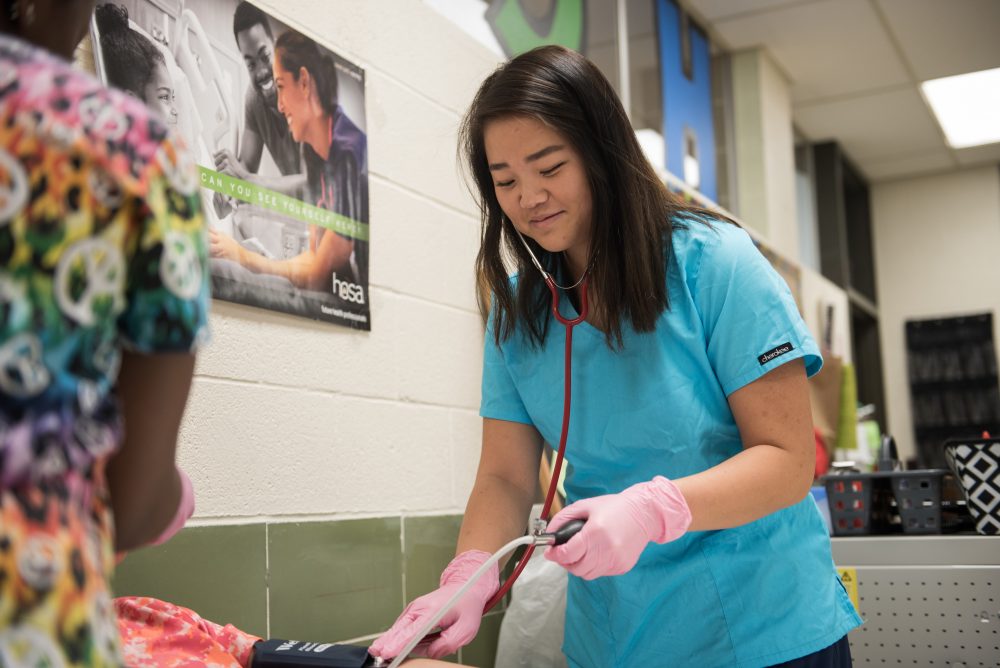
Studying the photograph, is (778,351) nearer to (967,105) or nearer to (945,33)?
(945,33)

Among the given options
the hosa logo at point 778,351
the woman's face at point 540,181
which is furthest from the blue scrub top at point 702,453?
the woman's face at point 540,181

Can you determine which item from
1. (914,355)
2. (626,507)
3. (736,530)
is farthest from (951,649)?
(914,355)

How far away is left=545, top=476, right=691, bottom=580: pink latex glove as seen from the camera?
3.42ft

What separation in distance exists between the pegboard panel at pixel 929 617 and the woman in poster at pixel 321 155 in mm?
1175

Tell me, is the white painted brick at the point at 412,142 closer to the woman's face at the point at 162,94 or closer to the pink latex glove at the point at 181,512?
the woman's face at the point at 162,94

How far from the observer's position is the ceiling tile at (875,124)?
5.02 meters

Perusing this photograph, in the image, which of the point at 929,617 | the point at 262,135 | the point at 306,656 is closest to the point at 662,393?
the point at 306,656

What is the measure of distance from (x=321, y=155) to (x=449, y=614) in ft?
2.97

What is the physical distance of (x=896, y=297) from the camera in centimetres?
632

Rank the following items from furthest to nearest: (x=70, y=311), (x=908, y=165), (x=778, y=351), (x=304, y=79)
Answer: (x=908, y=165) < (x=304, y=79) < (x=778, y=351) < (x=70, y=311)

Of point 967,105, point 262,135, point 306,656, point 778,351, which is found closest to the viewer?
point 306,656

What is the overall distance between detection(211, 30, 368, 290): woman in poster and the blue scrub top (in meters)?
0.57

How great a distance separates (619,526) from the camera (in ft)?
3.44

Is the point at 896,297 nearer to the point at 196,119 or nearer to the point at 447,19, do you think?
the point at 447,19
